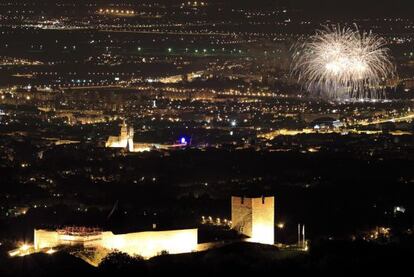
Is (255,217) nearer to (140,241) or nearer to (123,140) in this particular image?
(140,241)

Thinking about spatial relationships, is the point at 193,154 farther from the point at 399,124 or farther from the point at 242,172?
the point at 399,124

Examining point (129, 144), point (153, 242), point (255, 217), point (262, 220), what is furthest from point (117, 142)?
point (153, 242)

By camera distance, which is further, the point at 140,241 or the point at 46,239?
the point at 140,241

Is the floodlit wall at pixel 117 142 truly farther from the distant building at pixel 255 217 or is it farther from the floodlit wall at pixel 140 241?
the floodlit wall at pixel 140 241

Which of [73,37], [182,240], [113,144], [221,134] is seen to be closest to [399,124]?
[221,134]

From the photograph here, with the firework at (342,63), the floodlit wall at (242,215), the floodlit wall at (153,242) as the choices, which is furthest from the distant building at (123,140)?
the floodlit wall at (153,242)

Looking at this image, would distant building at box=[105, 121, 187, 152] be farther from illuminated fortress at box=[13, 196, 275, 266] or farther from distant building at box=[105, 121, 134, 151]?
illuminated fortress at box=[13, 196, 275, 266]
